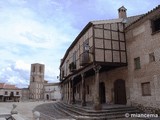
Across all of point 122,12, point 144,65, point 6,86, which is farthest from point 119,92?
point 6,86

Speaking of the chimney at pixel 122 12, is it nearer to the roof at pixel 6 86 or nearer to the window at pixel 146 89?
the window at pixel 146 89

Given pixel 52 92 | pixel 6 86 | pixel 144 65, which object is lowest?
pixel 52 92

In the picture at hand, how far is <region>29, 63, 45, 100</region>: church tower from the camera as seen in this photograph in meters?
79.5

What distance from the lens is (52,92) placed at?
78938mm

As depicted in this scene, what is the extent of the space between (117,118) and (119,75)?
4919mm

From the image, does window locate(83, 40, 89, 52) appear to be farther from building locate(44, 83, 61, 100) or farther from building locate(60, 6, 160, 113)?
building locate(44, 83, 61, 100)

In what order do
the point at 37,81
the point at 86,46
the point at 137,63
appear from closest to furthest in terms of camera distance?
the point at 137,63, the point at 86,46, the point at 37,81

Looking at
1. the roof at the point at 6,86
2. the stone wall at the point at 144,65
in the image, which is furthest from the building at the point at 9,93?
the stone wall at the point at 144,65

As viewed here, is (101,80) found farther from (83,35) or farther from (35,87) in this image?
(35,87)

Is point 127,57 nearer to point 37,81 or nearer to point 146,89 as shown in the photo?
point 146,89

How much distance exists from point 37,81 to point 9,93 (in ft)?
67.8

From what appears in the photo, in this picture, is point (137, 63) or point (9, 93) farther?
point (9, 93)

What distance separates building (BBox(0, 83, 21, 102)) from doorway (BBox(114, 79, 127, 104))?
5130cm

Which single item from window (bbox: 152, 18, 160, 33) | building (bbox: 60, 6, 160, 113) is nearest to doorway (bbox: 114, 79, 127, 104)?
building (bbox: 60, 6, 160, 113)
